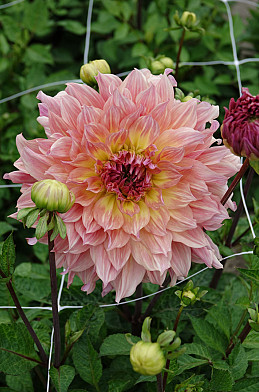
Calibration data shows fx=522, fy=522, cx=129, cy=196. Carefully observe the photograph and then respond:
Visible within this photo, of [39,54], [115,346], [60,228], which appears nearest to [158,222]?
[60,228]

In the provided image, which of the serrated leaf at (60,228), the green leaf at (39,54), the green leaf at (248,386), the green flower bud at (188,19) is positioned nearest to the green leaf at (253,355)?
the green leaf at (248,386)

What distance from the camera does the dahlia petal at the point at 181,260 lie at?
0.73 m

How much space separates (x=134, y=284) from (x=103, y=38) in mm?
1574

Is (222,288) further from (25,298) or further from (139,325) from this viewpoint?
(25,298)

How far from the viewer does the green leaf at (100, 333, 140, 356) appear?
848 mm

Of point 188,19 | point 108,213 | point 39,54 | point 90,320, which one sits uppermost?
point 188,19

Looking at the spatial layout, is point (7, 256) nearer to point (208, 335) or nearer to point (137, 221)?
point (137, 221)

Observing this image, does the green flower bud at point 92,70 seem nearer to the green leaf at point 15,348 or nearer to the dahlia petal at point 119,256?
the dahlia petal at point 119,256

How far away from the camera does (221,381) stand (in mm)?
788

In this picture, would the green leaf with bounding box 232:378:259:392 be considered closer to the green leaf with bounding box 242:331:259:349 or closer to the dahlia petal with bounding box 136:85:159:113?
the green leaf with bounding box 242:331:259:349

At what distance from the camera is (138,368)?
0.59m

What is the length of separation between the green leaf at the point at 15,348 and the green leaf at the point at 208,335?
0.90ft

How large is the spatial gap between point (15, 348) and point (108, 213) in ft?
0.93

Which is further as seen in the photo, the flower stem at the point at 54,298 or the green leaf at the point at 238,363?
the green leaf at the point at 238,363
